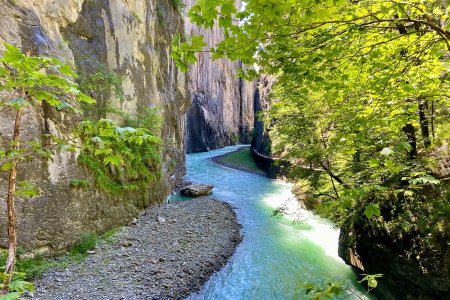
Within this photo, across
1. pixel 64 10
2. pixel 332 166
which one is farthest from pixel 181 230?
pixel 64 10

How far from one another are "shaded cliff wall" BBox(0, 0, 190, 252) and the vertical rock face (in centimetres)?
2924

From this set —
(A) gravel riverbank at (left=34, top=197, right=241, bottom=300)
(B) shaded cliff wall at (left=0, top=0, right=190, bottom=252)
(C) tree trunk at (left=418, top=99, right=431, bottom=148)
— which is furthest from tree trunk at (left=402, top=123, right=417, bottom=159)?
(A) gravel riverbank at (left=34, top=197, right=241, bottom=300)

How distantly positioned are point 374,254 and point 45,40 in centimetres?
1159

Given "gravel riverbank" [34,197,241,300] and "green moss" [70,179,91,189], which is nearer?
"gravel riverbank" [34,197,241,300]

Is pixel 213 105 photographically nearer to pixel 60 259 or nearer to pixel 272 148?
pixel 272 148

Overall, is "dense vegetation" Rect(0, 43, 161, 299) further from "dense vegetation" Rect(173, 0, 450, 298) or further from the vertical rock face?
the vertical rock face

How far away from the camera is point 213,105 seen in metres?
55.1

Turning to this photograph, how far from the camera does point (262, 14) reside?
88.4 inches

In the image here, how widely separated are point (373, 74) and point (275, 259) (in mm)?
8273

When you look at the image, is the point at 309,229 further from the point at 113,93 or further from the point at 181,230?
the point at 113,93

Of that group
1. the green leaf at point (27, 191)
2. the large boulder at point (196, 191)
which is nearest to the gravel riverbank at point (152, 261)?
the large boulder at point (196, 191)

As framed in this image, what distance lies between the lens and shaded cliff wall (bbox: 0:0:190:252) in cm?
714

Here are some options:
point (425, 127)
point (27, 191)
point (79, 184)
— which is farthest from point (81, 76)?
point (425, 127)

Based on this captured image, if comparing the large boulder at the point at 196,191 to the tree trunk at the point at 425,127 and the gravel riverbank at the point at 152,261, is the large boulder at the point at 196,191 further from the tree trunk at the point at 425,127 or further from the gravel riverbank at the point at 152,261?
the tree trunk at the point at 425,127
